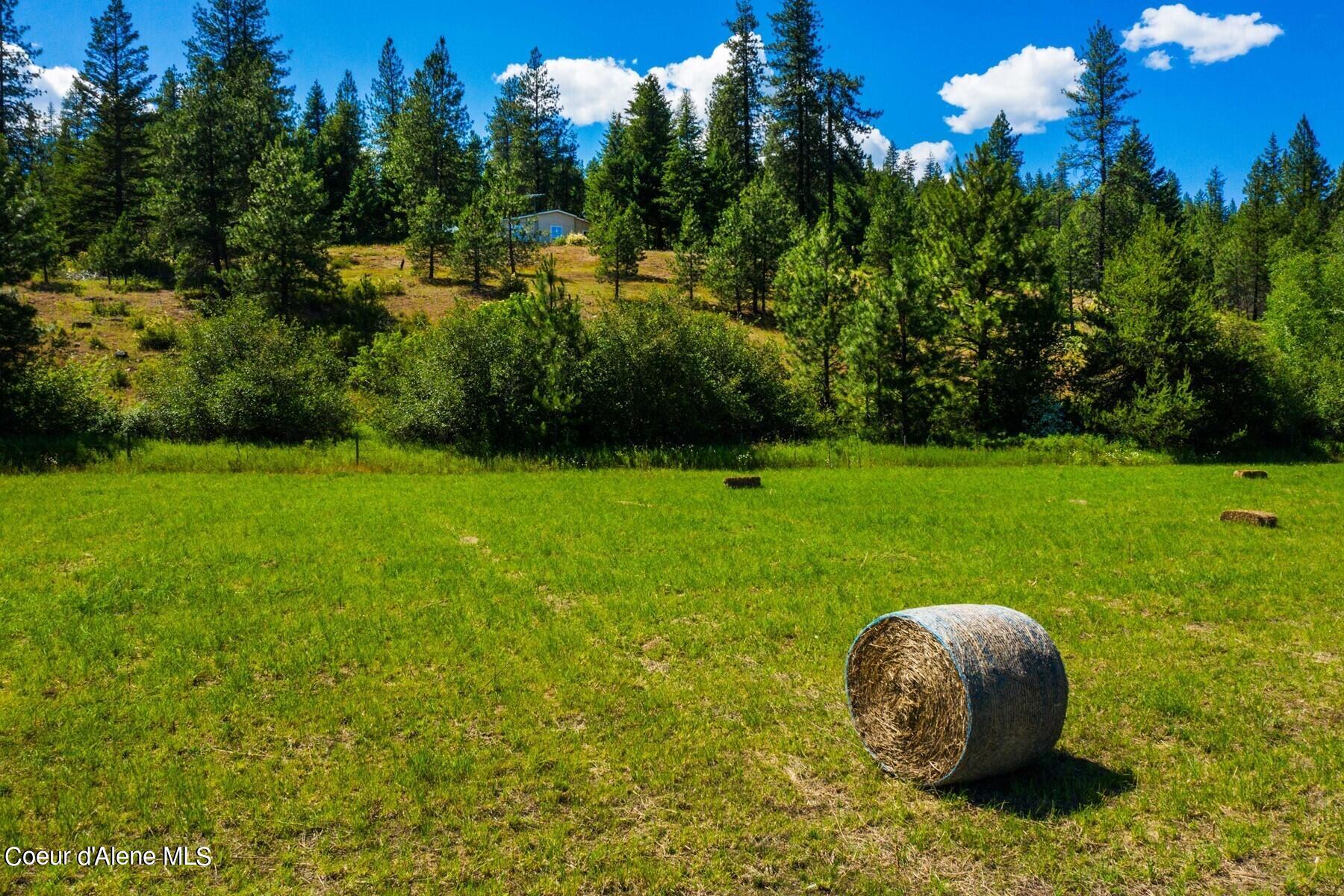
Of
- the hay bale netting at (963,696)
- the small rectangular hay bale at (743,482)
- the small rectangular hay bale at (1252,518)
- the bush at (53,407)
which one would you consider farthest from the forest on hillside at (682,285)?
the hay bale netting at (963,696)

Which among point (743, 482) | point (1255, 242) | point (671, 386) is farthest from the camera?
point (1255, 242)

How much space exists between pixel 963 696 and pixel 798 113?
70180mm

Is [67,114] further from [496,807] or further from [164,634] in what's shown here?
[496,807]

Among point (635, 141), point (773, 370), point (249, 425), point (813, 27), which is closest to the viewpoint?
point (249, 425)

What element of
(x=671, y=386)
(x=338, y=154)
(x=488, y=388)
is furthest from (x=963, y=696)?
(x=338, y=154)

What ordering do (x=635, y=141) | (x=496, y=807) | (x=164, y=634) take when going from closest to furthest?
(x=496, y=807) < (x=164, y=634) < (x=635, y=141)

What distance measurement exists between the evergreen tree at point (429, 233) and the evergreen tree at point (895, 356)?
116 feet

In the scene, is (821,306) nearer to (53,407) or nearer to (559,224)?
(53,407)

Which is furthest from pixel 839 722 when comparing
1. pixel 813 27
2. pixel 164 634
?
pixel 813 27

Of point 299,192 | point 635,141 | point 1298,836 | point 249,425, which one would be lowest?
point 1298,836

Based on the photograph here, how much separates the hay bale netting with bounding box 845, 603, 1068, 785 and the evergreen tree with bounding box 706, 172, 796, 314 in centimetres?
4909

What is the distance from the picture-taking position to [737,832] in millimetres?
6328

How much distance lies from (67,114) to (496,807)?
340ft

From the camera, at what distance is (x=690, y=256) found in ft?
196
